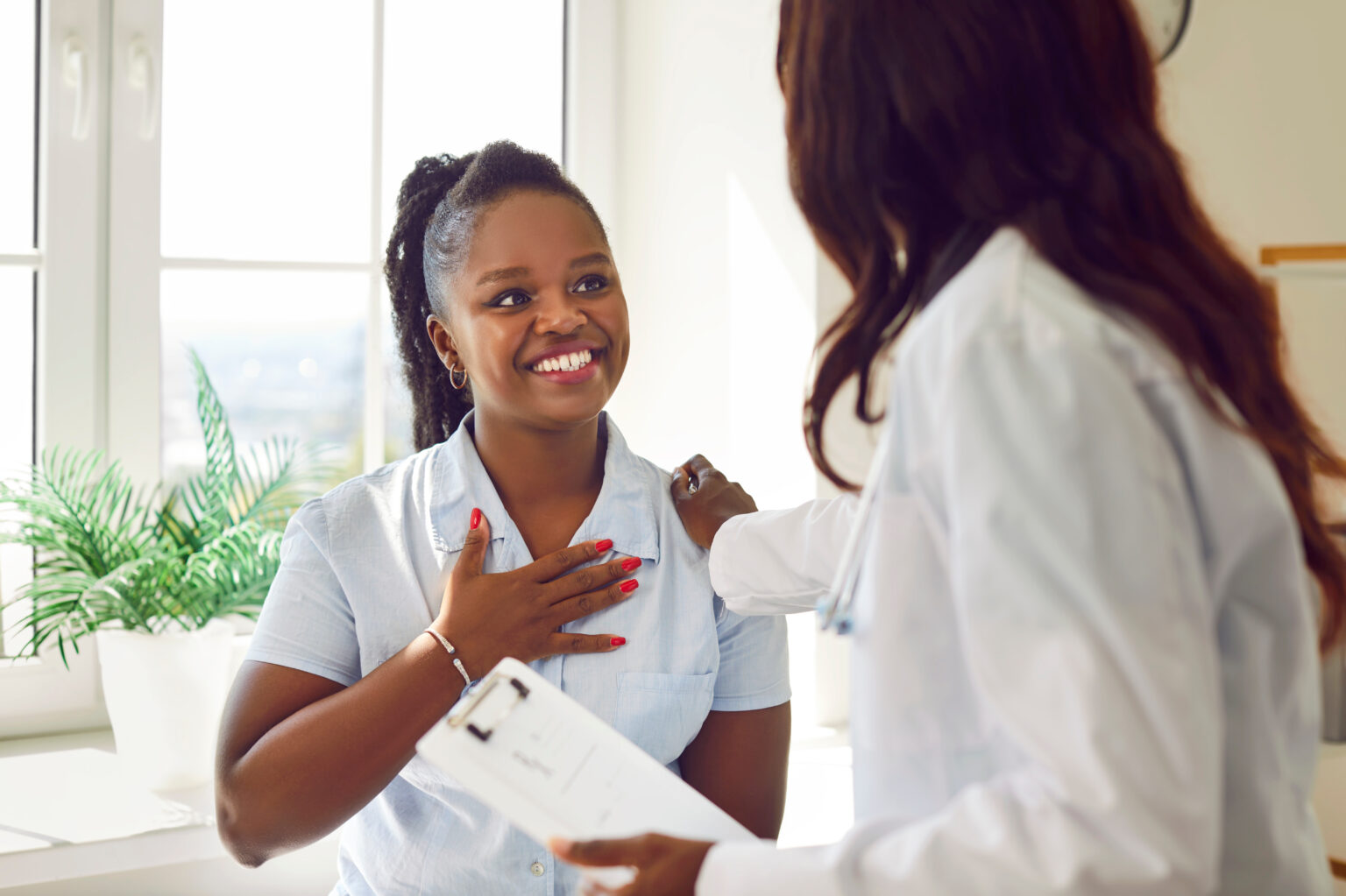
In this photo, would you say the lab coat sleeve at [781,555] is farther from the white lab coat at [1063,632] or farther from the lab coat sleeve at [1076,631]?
the lab coat sleeve at [1076,631]

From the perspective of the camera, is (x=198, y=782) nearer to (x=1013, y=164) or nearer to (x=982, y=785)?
(x=982, y=785)

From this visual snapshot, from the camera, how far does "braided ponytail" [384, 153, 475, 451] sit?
52.5 inches

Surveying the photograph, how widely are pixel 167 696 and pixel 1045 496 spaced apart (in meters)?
1.28

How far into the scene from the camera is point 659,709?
44.9 inches

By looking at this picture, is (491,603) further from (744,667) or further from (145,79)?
(145,79)

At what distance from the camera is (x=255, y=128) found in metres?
1.78

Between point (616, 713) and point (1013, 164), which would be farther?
point (616, 713)

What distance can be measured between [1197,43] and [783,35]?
1535 mm

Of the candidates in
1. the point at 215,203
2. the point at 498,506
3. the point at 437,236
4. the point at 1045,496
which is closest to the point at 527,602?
the point at 498,506

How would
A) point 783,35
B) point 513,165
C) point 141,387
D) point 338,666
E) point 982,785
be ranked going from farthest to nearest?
1. point 141,387
2. point 513,165
3. point 338,666
4. point 783,35
5. point 982,785

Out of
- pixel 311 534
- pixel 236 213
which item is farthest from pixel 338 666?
pixel 236 213

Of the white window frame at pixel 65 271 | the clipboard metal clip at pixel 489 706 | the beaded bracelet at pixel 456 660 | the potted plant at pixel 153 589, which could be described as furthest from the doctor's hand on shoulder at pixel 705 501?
the white window frame at pixel 65 271

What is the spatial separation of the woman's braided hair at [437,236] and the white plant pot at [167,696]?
1.29 ft

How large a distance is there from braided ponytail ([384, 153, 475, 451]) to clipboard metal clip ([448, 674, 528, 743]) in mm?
614
